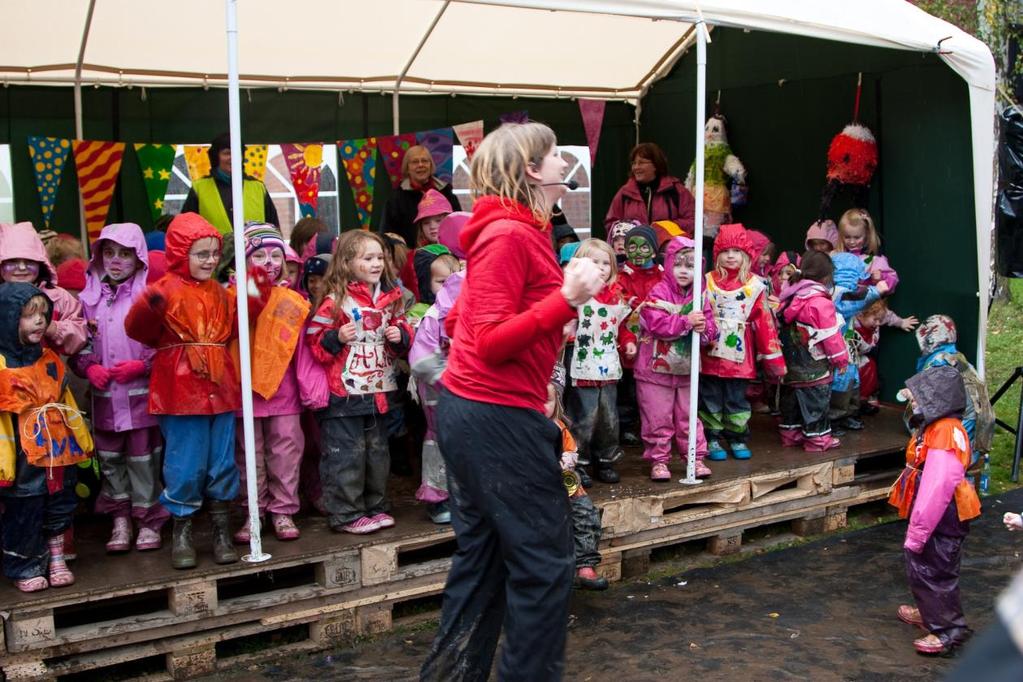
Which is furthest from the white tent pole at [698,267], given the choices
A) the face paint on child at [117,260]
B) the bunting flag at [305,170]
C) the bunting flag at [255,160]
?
the bunting flag at [255,160]

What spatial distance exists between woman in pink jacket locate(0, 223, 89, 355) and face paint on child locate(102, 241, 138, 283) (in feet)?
0.76

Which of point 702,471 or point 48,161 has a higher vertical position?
point 48,161

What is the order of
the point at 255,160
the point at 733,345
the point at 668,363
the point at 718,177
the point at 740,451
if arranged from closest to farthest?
the point at 668,363 → the point at 733,345 → the point at 740,451 → the point at 255,160 → the point at 718,177

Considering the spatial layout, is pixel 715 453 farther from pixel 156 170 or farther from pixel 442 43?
pixel 156 170

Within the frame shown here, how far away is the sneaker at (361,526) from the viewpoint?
5047mm

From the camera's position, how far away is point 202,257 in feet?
15.7

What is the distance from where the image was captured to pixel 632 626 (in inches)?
198

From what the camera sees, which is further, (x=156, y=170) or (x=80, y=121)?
(x=156, y=170)

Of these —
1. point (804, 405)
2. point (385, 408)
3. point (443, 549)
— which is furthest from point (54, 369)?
point (804, 405)

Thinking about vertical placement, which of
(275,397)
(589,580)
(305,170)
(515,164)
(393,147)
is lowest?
(589,580)

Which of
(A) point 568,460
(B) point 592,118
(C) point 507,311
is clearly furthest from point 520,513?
(B) point 592,118

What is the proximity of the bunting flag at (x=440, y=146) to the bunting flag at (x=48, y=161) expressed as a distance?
2.73 meters

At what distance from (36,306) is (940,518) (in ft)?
12.6

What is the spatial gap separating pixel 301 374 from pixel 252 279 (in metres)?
0.50
